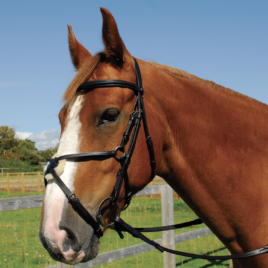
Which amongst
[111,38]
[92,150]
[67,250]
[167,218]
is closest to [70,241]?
[67,250]

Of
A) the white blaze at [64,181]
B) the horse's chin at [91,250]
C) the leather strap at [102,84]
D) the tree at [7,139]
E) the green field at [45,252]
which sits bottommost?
the green field at [45,252]

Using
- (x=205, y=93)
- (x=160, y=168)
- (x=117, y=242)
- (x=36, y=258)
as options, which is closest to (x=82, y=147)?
(x=160, y=168)

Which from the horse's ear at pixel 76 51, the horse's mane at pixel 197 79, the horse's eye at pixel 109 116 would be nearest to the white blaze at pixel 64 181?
the horse's eye at pixel 109 116

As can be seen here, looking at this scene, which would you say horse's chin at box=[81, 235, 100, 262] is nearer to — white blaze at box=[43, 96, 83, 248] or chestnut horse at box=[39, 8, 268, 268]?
chestnut horse at box=[39, 8, 268, 268]

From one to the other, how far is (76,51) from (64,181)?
3.54 ft

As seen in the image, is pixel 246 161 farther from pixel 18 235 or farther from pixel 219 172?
pixel 18 235

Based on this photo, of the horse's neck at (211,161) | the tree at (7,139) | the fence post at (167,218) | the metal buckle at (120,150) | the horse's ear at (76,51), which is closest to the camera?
the metal buckle at (120,150)

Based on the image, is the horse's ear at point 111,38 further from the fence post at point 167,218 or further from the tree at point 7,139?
the tree at point 7,139

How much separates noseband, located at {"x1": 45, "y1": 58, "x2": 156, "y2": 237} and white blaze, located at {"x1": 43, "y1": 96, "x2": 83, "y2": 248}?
0.12 feet

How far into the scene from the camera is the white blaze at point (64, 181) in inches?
57.5

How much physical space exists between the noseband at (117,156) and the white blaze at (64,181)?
37 mm

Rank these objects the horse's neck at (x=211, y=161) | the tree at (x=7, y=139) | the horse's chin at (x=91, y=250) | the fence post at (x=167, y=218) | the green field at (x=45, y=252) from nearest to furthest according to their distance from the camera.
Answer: the horse's chin at (x=91, y=250) → the horse's neck at (x=211, y=161) → the fence post at (x=167, y=218) → the green field at (x=45, y=252) → the tree at (x=7, y=139)

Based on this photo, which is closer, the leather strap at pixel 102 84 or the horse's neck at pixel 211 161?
the leather strap at pixel 102 84

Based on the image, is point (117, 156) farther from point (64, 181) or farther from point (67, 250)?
point (67, 250)
